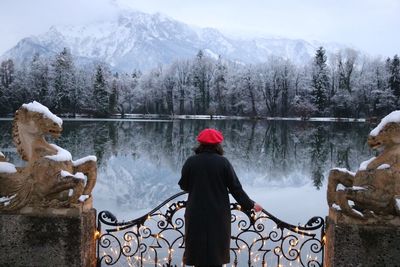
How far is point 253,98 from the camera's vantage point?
7275cm

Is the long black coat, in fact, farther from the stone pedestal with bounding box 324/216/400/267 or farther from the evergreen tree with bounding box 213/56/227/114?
the evergreen tree with bounding box 213/56/227/114

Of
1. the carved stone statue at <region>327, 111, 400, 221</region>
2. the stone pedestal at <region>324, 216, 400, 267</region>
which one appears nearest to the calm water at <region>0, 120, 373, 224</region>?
the stone pedestal at <region>324, 216, 400, 267</region>

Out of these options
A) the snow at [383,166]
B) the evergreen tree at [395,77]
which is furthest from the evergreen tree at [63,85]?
the snow at [383,166]

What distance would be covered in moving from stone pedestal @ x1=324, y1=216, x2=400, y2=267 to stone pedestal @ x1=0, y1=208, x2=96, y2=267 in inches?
107

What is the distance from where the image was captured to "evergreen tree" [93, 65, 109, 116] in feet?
217

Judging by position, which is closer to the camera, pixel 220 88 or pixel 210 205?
pixel 210 205

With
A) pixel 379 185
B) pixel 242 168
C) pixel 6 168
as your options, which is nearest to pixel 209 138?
pixel 379 185

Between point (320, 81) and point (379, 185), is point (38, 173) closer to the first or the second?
point (379, 185)

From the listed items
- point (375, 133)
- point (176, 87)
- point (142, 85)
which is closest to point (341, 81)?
point (176, 87)

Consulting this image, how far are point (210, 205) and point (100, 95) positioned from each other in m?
63.6

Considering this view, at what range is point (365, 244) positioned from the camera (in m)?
4.78

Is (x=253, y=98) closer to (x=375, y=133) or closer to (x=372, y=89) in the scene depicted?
(x=372, y=89)

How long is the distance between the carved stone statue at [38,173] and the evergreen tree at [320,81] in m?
66.1

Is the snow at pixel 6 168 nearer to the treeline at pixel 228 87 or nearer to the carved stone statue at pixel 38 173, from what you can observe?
the carved stone statue at pixel 38 173
